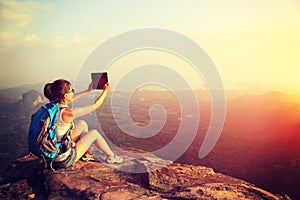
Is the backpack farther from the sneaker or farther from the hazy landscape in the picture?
the hazy landscape

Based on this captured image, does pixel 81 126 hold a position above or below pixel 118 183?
above

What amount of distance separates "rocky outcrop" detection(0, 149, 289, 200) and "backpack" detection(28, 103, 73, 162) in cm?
84

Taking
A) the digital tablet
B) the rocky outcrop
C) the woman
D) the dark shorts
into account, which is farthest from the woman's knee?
the digital tablet

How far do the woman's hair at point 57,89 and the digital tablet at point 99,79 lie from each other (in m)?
0.75

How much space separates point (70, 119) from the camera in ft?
22.1

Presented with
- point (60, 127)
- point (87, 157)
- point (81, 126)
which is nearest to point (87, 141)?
point (81, 126)

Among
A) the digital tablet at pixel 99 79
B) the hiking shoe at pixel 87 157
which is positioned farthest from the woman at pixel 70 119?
the hiking shoe at pixel 87 157

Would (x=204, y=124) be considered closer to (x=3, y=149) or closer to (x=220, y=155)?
(x=220, y=155)

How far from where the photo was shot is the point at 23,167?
8195 millimetres

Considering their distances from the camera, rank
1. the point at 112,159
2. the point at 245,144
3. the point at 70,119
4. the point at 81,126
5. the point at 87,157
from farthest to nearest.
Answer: the point at 245,144
the point at 87,157
the point at 112,159
the point at 81,126
the point at 70,119

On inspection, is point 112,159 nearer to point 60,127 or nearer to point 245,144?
point 60,127

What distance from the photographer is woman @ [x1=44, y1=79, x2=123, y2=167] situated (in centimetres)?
655

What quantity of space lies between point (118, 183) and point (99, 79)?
2779 millimetres

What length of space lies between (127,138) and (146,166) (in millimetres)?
36131
